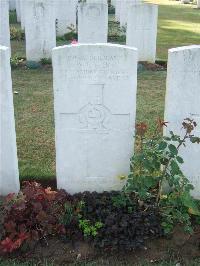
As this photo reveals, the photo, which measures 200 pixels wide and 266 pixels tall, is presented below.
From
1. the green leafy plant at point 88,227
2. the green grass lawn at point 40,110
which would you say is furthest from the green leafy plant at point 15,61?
the green leafy plant at point 88,227

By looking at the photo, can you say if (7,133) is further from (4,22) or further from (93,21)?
(93,21)

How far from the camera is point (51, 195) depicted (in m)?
4.20

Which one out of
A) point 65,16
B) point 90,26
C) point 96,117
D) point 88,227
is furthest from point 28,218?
point 65,16

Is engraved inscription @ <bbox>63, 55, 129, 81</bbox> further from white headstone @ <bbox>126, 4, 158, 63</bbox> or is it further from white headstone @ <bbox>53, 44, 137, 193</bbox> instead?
white headstone @ <bbox>126, 4, 158, 63</bbox>

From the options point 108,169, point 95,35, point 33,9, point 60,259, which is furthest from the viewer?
point 95,35

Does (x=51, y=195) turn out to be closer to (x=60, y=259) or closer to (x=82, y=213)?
(x=82, y=213)

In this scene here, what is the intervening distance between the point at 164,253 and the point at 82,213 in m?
0.89

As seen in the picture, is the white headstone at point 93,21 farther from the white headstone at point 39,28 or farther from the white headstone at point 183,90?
the white headstone at point 183,90

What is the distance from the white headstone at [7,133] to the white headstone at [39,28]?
6.71 meters

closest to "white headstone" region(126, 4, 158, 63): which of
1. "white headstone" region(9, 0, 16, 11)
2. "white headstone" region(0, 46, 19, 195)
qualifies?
"white headstone" region(0, 46, 19, 195)

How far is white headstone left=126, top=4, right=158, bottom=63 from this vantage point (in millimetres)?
10758

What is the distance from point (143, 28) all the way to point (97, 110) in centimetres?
713

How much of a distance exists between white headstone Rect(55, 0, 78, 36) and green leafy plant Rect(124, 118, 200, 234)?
11.8 metres

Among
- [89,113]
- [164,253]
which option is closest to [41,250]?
[164,253]
